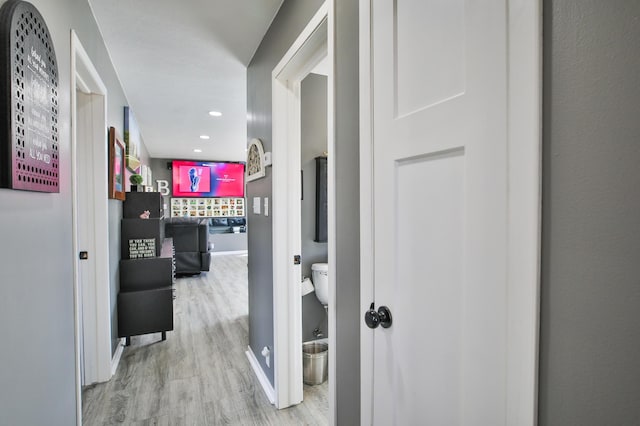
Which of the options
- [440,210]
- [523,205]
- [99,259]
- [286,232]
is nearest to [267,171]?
[286,232]

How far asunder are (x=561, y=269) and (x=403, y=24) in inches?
30.1

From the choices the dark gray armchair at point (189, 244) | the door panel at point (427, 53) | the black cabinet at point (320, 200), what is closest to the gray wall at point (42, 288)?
the door panel at point (427, 53)

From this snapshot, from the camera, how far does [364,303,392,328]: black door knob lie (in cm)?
101

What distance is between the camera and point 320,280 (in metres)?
2.61

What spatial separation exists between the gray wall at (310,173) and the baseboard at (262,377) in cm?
43

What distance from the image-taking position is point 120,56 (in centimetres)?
253

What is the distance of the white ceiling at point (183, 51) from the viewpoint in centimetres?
194

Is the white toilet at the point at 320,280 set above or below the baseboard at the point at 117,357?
above

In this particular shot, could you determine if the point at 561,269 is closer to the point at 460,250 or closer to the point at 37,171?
the point at 460,250

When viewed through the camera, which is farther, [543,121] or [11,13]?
[11,13]

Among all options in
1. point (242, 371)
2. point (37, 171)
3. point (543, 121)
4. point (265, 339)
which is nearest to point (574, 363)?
point (543, 121)

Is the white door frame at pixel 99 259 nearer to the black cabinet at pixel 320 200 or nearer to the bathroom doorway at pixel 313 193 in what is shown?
the bathroom doorway at pixel 313 193

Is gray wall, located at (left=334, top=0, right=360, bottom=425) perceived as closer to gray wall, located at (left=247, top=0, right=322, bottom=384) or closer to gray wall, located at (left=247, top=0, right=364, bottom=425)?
gray wall, located at (left=247, top=0, right=364, bottom=425)

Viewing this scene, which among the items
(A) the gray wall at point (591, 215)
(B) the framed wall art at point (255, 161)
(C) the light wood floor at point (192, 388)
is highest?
(B) the framed wall art at point (255, 161)
